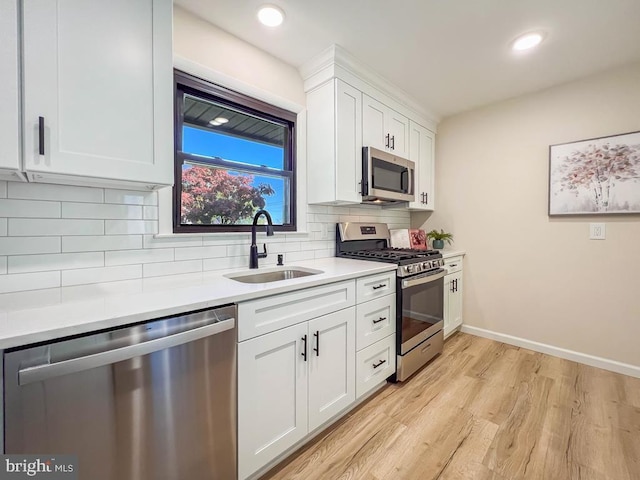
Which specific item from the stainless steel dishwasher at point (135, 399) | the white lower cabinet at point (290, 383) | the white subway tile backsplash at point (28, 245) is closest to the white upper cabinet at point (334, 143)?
the white lower cabinet at point (290, 383)

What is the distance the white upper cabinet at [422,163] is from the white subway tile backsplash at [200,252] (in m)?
2.03

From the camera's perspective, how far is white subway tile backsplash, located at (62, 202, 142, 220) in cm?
132

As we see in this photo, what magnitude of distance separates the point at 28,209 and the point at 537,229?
143 inches

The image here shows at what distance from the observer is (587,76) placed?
238 cm

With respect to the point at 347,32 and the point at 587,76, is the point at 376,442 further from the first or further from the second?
the point at 587,76

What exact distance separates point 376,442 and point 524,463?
0.73 metres

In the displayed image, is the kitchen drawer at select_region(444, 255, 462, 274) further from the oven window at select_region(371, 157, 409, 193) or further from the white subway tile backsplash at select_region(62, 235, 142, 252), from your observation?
the white subway tile backsplash at select_region(62, 235, 142, 252)

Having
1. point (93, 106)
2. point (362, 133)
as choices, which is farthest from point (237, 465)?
point (362, 133)

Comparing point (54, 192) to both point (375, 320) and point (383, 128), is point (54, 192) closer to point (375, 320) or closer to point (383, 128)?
point (375, 320)

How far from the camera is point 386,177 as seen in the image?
100 inches

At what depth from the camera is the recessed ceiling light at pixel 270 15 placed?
5.41 feet

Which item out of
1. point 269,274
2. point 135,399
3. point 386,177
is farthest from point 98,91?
point 386,177

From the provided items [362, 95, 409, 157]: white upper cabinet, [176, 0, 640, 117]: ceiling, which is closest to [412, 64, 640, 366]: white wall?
[176, 0, 640, 117]: ceiling

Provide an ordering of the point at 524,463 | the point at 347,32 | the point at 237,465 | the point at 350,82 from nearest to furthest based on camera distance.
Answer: the point at 237,465 < the point at 524,463 < the point at 347,32 < the point at 350,82
